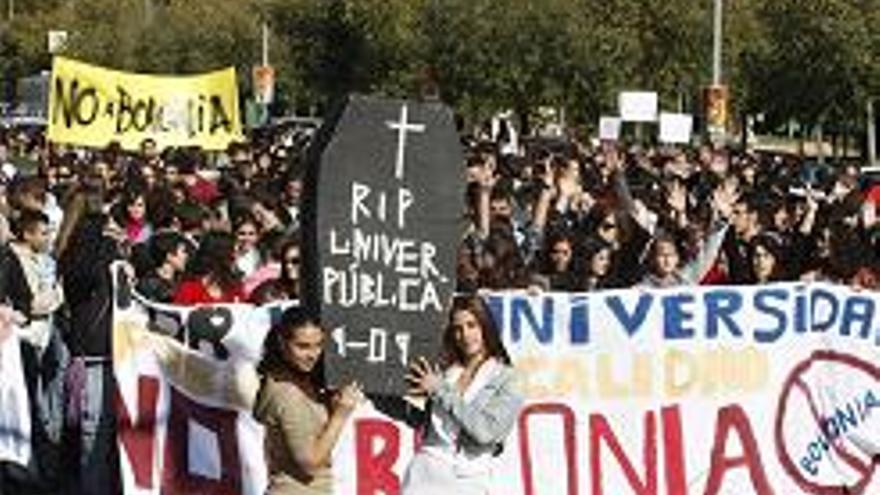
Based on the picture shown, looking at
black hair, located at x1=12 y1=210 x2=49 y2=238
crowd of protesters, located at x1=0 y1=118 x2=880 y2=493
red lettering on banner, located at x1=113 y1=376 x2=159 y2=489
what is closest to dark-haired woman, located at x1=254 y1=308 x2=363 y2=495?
crowd of protesters, located at x1=0 y1=118 x2=880 y2=493

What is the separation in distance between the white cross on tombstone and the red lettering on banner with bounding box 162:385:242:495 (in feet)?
9.11

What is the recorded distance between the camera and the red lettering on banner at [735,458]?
973 centimetres

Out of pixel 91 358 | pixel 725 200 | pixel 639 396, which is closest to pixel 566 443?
pixel 639 396

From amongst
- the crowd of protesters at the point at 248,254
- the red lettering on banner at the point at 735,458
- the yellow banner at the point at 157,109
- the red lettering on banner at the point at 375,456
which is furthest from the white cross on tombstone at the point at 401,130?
the yellow banner at the point at 157,109

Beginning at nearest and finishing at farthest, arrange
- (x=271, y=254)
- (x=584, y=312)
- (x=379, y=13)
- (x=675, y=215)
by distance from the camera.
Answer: (x=584, y=312) → (x=271, y=254) → (x=675, y=215) → (x=379, y=13)

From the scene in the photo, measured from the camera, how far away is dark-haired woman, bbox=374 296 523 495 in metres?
6.91

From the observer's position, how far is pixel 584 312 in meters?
9.73

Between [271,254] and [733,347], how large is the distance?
2.79m

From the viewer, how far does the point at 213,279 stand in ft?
33.7

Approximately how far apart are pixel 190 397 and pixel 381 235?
279cm

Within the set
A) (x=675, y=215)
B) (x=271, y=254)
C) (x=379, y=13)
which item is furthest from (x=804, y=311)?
(x=379, y=13)

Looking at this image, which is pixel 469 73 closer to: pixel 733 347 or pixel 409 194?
pixel 733 347

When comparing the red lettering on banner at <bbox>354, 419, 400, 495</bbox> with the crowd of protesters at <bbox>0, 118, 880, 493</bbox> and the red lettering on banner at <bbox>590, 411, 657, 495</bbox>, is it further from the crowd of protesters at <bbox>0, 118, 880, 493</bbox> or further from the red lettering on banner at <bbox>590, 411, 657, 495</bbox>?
the red lettering on banner at <bbox>590, 411, 657, 495</bbox>

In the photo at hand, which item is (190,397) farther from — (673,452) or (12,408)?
(673,452)
